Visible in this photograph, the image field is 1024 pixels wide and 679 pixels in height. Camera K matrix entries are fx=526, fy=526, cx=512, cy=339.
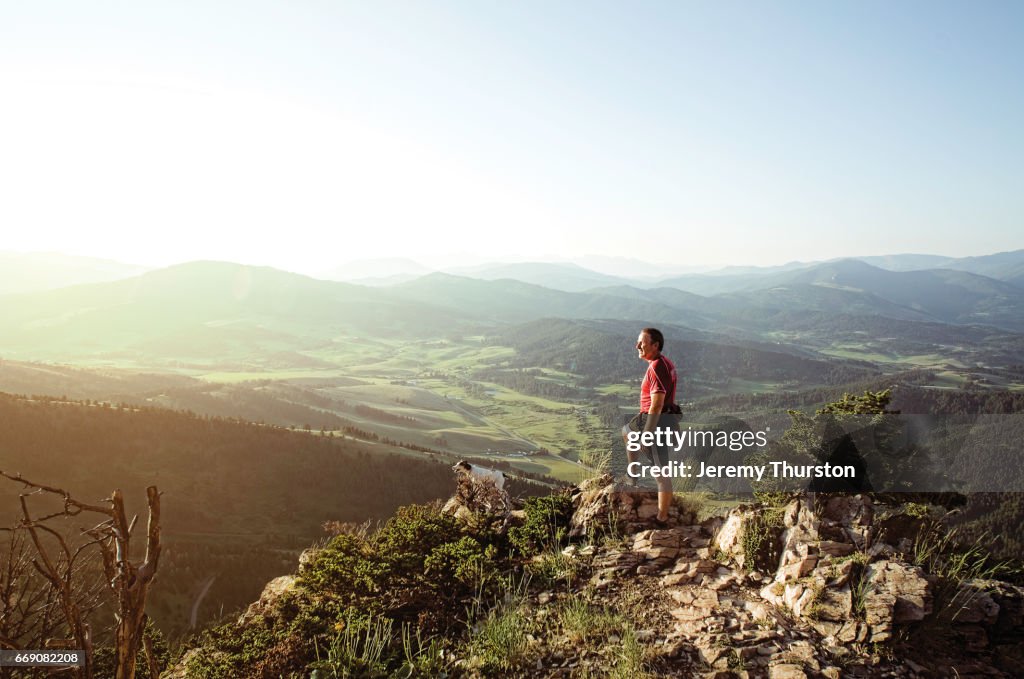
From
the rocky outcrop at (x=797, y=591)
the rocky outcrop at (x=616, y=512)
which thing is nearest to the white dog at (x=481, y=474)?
the rocky outcrop at (x=616, y=512)

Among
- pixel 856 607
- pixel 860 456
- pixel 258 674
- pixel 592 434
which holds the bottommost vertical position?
pixel 592 434

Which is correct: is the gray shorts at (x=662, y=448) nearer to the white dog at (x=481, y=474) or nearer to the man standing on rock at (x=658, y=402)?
the man standing on rock at (x=658, y=402)

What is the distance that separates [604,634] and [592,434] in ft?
409

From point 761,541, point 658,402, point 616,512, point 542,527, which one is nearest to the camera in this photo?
point 761,541

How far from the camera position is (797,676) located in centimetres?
566

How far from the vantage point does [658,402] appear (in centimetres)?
905

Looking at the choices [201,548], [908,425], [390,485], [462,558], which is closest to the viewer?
[462,558]

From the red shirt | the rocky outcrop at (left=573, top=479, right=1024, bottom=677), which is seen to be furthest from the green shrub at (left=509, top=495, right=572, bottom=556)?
the red shirt

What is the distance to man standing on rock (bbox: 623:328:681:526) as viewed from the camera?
29.8ft

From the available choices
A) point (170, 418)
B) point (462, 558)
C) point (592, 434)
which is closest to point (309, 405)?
point (170, 418)

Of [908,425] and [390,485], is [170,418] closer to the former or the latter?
[390,485]

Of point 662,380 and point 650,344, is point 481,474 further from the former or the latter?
point 650,344

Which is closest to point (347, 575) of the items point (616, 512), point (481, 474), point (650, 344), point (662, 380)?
point (481, 474)

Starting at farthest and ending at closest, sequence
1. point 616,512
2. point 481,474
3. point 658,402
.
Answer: point 481,474
point 616,512
point 658,402
